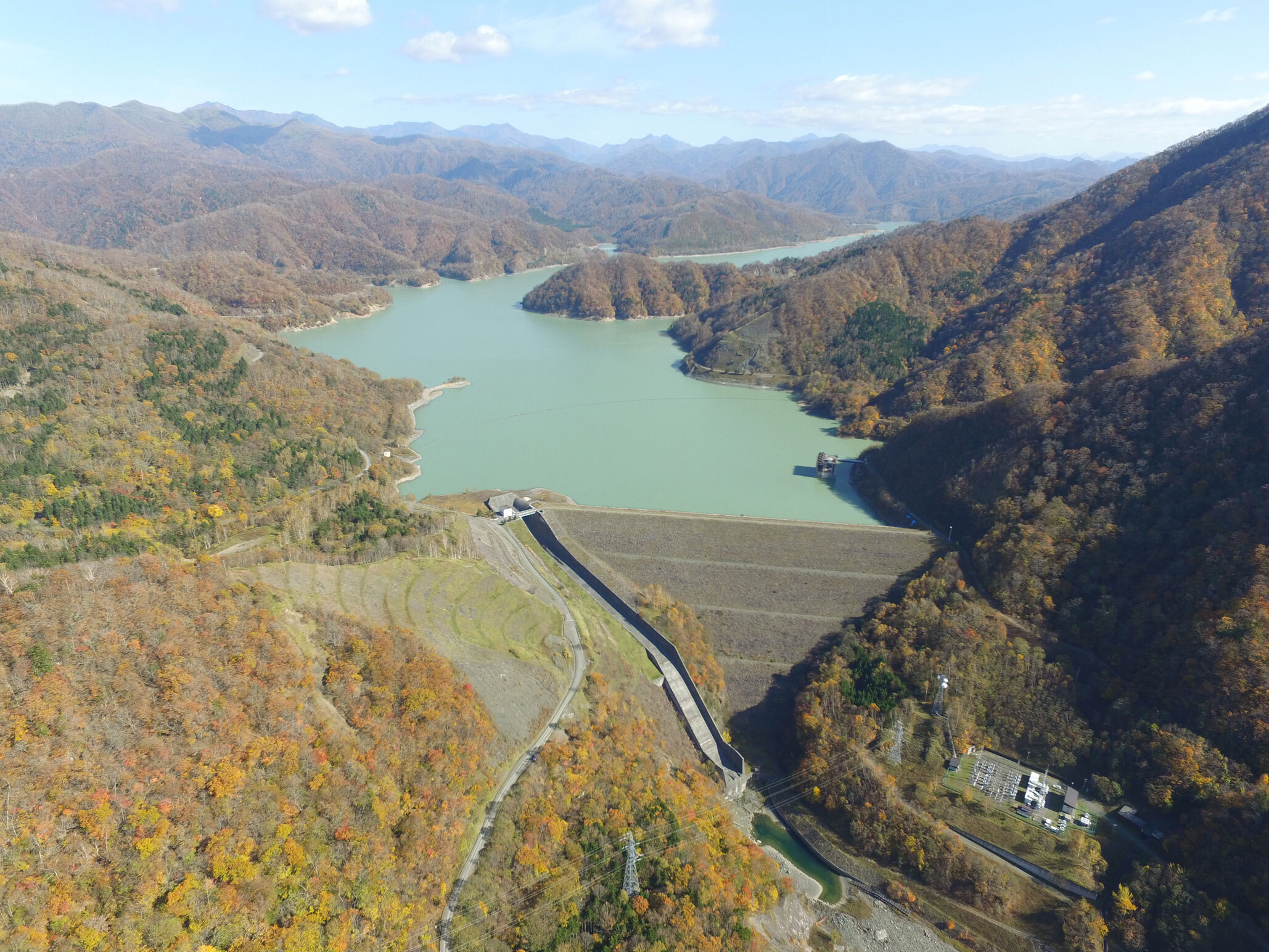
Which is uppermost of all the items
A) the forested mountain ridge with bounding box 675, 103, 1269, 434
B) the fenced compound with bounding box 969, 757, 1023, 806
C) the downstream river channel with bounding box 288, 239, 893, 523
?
the forested mountain ridge with bounding box 675, 103, 1269, 434

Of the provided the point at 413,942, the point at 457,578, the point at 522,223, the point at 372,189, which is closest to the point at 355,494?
the point at 457,578

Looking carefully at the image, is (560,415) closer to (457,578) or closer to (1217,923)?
(457,578)

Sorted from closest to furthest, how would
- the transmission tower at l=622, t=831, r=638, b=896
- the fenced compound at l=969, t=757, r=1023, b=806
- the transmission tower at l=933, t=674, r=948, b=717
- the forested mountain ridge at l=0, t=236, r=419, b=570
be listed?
the transmission tower at l=622, t=831, r=638, b=896
the fenced compound at l=969, t=757, r=1023, b=806
the transmission tower at l=933, t=674, r=948, b=717
the forested mountain ridge at l=0, t=236, r=419, b=570

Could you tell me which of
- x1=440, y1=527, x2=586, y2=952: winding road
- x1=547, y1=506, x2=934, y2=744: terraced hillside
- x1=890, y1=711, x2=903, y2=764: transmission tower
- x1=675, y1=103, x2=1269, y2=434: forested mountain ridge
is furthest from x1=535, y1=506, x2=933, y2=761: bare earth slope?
x1=675, y1=103, x2=1269, y2=434: forested mountain ridge

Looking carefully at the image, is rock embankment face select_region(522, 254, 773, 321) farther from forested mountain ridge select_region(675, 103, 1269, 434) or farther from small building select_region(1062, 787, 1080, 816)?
small building select_region(1062, 787, 1080, 816)

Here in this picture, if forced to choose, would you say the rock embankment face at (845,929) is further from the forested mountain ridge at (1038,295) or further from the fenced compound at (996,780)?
the forested mountain ridge at (1038,295)
